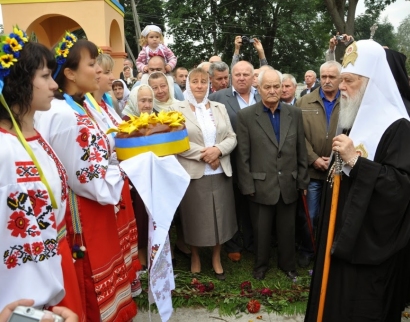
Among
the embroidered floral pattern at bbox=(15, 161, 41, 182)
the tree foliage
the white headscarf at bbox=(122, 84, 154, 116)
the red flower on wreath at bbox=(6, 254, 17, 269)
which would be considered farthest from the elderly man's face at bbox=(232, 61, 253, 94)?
the tree foliage

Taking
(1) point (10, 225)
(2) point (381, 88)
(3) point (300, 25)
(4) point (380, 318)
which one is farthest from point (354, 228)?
(3) point (300, 25)

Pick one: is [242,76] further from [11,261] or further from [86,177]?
[11,261]

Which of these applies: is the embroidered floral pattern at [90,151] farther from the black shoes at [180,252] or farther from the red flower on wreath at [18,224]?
the black shoes at [180,252]

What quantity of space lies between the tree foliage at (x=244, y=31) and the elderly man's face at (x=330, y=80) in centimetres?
2544

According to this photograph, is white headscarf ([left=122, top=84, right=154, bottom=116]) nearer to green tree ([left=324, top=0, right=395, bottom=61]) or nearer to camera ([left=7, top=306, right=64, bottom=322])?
camera ([left=7, top=306, right=64, bottom=322])

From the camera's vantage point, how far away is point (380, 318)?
262 cm

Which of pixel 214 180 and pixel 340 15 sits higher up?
pixel 340 15

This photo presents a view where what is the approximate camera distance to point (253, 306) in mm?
3641

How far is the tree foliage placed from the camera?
29.8m

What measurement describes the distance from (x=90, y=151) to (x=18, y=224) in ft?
2.55

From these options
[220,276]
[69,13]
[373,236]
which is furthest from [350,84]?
[69,13]

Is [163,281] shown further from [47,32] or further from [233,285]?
[47,32]

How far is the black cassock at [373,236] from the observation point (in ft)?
8.10

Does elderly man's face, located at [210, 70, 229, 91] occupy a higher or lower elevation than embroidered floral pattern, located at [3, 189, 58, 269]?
higher
